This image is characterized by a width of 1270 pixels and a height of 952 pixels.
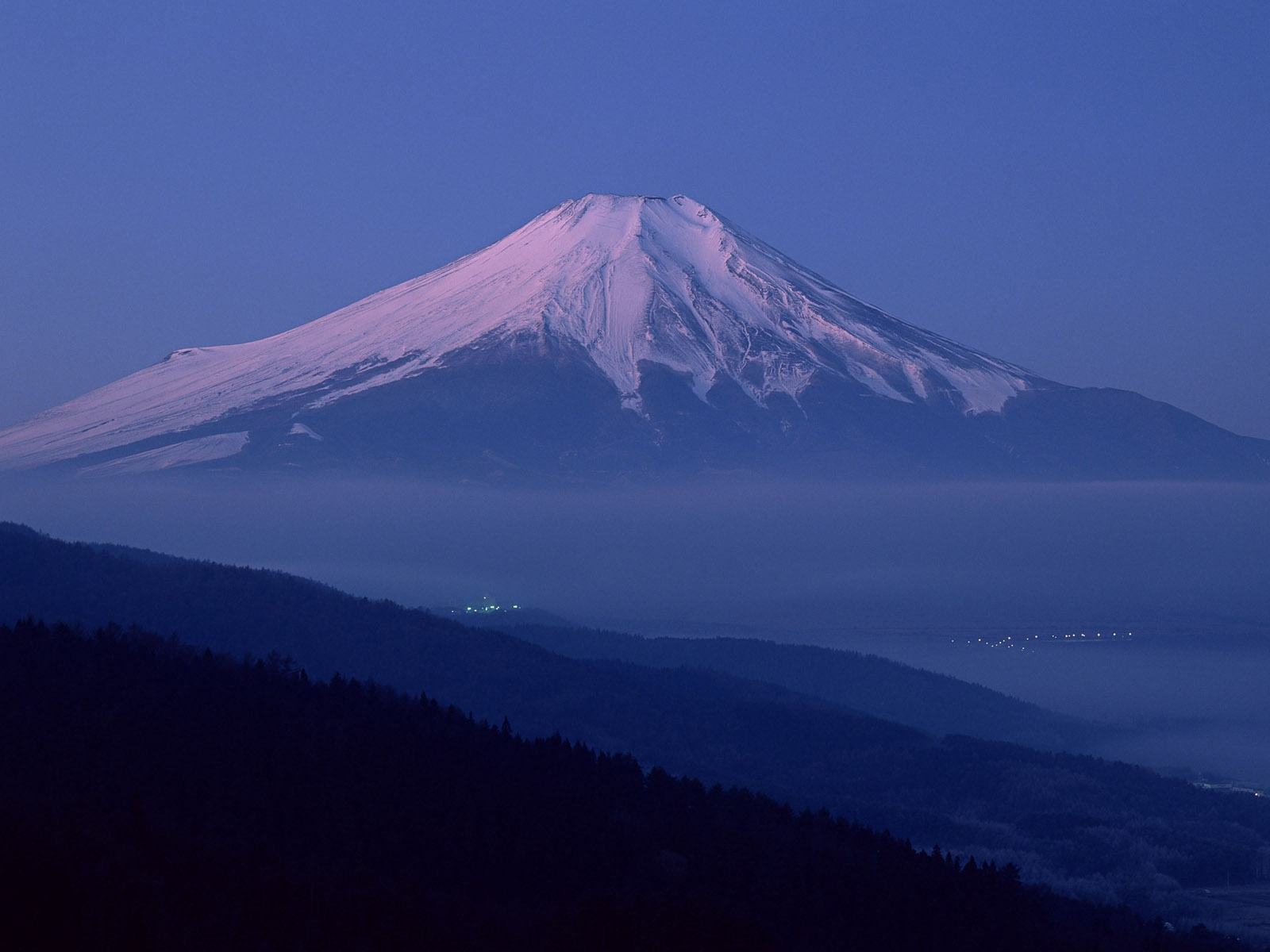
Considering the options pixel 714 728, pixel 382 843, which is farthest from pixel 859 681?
pixel 382 843

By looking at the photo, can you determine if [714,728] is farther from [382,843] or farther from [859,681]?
[382,843]

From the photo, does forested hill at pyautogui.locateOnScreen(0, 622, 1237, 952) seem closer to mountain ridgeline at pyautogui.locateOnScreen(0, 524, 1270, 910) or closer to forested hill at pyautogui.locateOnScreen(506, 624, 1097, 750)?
mountain ridgeline at pyautogui.locateOnScreen(0, 524, 1270, 910)

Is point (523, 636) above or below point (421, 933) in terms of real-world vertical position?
above

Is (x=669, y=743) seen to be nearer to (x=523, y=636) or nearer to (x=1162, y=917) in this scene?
(x=1162, y=917)

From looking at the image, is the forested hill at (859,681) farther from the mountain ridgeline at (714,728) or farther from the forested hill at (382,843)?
the forested hill at (382,843)

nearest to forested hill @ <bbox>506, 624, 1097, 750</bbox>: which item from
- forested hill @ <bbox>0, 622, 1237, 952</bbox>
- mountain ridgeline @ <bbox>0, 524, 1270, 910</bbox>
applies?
mountain ridgeline @ <bbox>0, 524, 1270, 910</bbox>

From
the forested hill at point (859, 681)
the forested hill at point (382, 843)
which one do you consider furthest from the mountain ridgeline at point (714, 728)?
the forested hill at point (382, 843)

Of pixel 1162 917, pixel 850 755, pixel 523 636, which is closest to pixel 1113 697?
pixel 523 636
